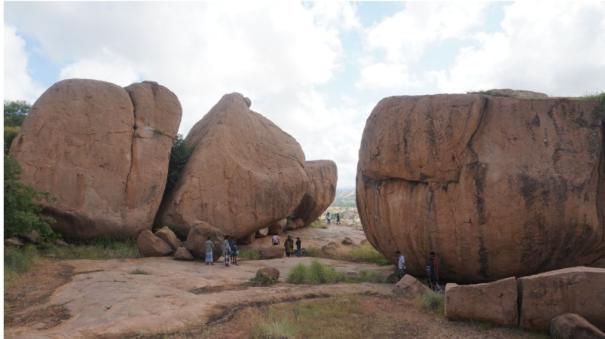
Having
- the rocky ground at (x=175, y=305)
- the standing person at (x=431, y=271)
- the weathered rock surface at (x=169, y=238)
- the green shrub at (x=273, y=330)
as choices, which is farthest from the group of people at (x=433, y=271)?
the weathered rock surface at (x=169, y=238)

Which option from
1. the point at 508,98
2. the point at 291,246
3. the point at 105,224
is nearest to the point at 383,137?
the point at 508,98

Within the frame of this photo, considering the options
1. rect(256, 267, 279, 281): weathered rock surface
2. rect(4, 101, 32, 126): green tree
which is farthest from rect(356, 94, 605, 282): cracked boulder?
rect(4, 101, 32, 126): green tree

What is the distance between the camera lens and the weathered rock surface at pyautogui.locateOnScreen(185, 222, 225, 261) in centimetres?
1515

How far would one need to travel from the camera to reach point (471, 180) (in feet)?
36.2

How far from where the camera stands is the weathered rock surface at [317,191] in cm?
2691

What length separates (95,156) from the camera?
16906 mm

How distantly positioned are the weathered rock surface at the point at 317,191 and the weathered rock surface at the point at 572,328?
19.4 metres

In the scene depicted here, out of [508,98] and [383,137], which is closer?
[508,98]

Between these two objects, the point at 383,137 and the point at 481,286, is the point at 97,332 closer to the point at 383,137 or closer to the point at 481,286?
the point at 481,286

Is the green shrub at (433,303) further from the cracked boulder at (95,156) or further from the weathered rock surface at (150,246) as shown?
the cracked boulder at (95,156)

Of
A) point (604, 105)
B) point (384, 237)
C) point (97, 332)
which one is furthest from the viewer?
point (384, 237)

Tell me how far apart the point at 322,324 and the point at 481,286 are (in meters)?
2.96

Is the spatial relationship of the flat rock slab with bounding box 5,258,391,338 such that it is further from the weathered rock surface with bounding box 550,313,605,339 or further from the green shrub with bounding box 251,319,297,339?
the weathered rock surface with bounding box 550,313,605,339

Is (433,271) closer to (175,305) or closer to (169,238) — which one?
(175,305)
